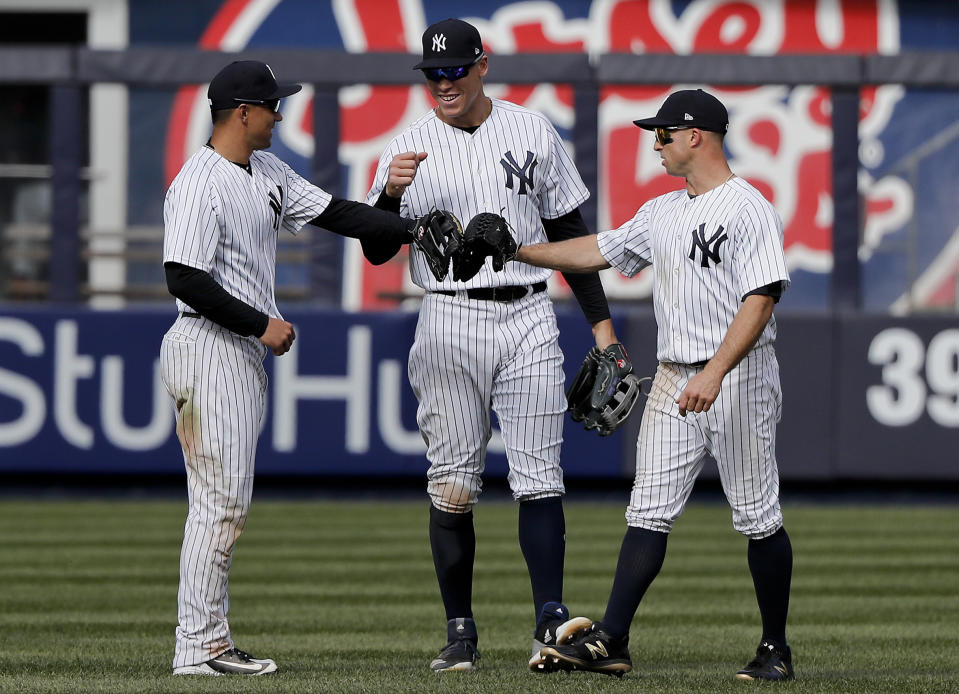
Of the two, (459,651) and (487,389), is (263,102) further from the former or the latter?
(459,651)

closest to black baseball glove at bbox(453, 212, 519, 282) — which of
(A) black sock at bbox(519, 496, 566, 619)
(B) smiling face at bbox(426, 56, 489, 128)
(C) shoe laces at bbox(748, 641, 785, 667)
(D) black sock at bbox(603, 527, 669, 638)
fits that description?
(B) smiling face at bbox(426, 56, 489, 128)

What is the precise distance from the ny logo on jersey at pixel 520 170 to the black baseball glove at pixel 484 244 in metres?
0.22

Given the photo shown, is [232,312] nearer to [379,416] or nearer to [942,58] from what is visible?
[379,416]

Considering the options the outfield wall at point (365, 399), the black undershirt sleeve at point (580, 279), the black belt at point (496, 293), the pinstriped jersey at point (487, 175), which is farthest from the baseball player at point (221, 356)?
the outfield wall at point (365, 399)

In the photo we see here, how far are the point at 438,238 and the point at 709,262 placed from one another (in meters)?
0.80

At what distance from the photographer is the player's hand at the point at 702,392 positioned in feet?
15.0

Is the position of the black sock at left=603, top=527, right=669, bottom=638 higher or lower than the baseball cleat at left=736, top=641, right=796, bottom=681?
higher

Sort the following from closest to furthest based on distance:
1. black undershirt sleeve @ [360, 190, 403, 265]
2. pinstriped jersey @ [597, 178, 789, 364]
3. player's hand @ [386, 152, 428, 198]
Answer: pinstriped jersey @ [597, 178, 789, 364] → player's hand @ [386, 152, 428, 198] → black undershirt sleeve @ [360, 190, 403, 265]

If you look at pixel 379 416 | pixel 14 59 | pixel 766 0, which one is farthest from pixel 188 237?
pixel 766 0

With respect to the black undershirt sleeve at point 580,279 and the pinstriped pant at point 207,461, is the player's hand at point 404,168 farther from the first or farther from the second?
the pinstriped pant at point 207,461

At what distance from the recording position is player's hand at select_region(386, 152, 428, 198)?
16.6ft

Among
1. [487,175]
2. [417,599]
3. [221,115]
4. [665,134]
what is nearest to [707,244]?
[665,134]

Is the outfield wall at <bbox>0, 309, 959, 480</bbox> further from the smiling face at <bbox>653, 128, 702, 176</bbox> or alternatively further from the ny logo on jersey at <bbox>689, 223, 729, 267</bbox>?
the ny logo on jersey at <bbox>689, 223, 729, 267</bbox>

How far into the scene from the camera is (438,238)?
4914 mm
